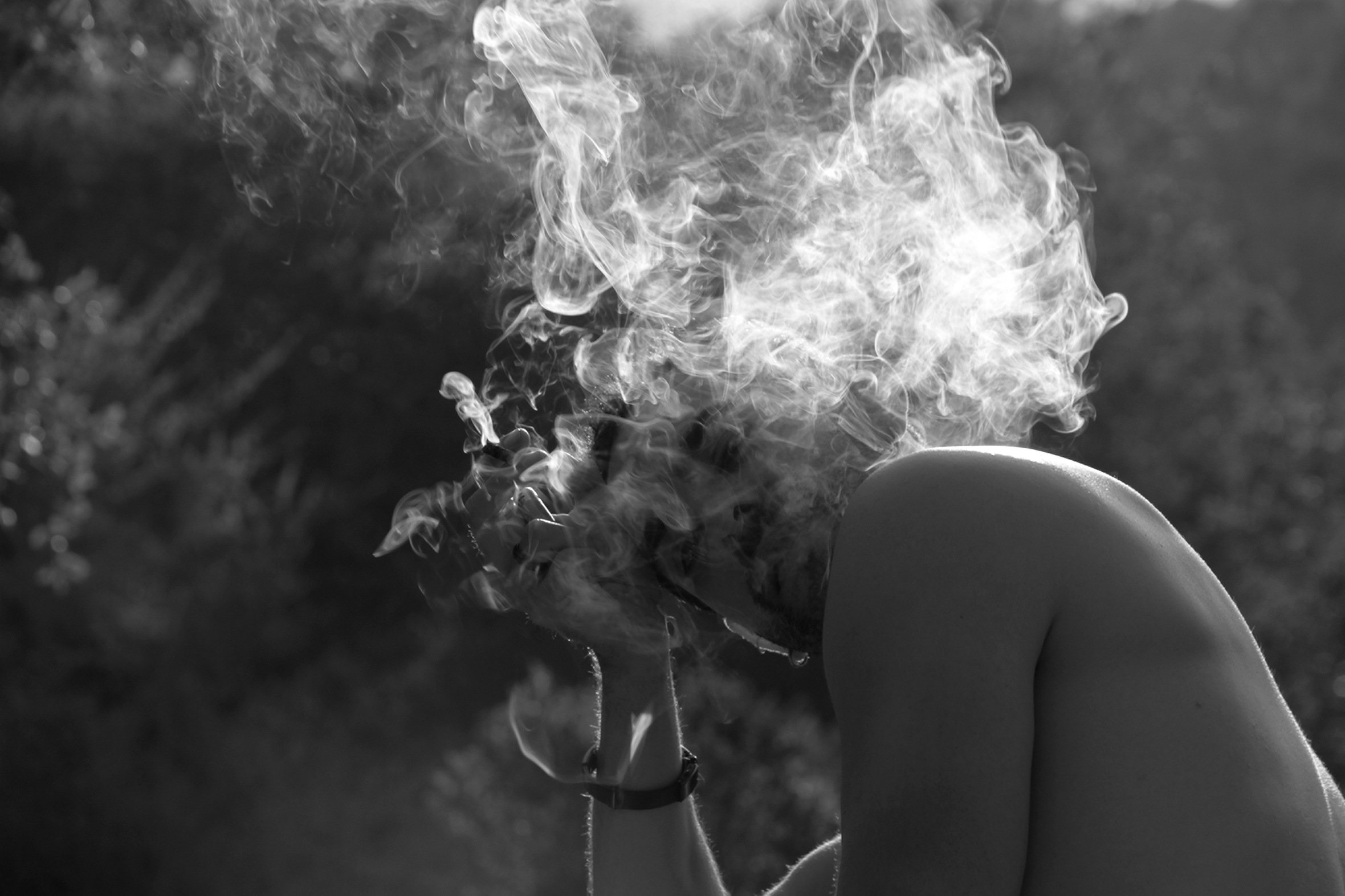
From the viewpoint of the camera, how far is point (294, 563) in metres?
13.9

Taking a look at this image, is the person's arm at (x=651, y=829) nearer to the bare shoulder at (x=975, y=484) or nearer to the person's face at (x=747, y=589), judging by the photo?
the person's face at (x=747, y=589)

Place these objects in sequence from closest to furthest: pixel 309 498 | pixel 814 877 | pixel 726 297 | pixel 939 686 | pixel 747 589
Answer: pixel 939 686
pixel 747 589
pixel 814 877
pixel 726 297
pixel 309 498

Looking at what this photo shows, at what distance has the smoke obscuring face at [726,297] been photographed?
6.97ft

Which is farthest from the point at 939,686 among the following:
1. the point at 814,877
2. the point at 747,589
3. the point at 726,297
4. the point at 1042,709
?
the point at 726,297

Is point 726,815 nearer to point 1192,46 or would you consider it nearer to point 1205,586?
point 1205,586

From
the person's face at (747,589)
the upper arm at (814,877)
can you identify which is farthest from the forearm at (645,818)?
the person's face at (747,589)

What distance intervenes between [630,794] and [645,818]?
0.05m

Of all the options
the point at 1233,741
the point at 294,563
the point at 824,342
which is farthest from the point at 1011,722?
the point at 294,563

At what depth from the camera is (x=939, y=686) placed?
4.82 feet

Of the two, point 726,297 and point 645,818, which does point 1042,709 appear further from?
point 726,297

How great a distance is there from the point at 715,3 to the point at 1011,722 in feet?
12.5

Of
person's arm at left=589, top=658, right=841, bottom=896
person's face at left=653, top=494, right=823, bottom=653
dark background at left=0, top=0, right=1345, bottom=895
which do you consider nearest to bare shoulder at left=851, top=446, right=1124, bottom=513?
person's face at left=653, top=494, right=823, bottom=653

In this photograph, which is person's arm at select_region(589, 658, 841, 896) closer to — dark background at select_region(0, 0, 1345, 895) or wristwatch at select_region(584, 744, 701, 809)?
wristwatch at select_region(584, 744, 701, 809)

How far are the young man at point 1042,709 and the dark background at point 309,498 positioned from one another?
2.83m
